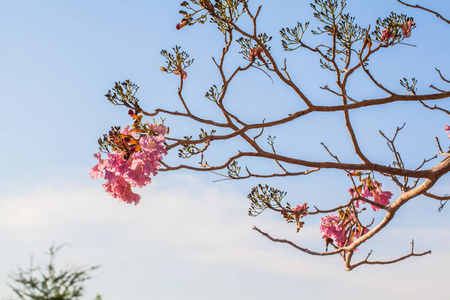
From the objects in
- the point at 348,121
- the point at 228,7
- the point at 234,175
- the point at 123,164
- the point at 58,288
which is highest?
the point at 228,7

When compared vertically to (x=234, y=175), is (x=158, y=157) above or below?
below

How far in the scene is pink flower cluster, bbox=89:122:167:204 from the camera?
3.48 metres

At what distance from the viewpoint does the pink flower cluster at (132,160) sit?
11.4 feet

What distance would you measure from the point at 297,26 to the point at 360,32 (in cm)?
58

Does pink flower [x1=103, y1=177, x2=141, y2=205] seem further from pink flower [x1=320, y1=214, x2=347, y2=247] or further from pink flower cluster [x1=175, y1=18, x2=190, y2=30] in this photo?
pink flower [x1=320, y1=214, x2=347, y2=247]

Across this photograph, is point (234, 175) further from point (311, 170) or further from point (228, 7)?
point (228, 7)

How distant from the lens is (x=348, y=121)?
441 centimetres

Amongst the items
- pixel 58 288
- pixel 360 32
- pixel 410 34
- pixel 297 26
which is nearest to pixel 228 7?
pixel 297 26

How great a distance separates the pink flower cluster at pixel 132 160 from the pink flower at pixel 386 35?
231 cm

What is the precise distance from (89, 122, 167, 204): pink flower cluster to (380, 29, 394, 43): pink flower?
231 centimetres

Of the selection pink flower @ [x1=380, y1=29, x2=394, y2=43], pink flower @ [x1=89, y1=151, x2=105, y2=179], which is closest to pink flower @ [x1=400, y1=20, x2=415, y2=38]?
pink flower @ [x1=380, y1=29, x2=394, y2=43]

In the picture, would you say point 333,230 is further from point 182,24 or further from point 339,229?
point 182,24

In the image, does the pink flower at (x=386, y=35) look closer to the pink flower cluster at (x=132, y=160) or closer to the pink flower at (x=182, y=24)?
the pink flower at (x=182, y=24)

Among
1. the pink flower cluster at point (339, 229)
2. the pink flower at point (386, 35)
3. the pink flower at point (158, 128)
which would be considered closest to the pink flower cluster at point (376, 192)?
the pink flower cluster at point (339, 229)
